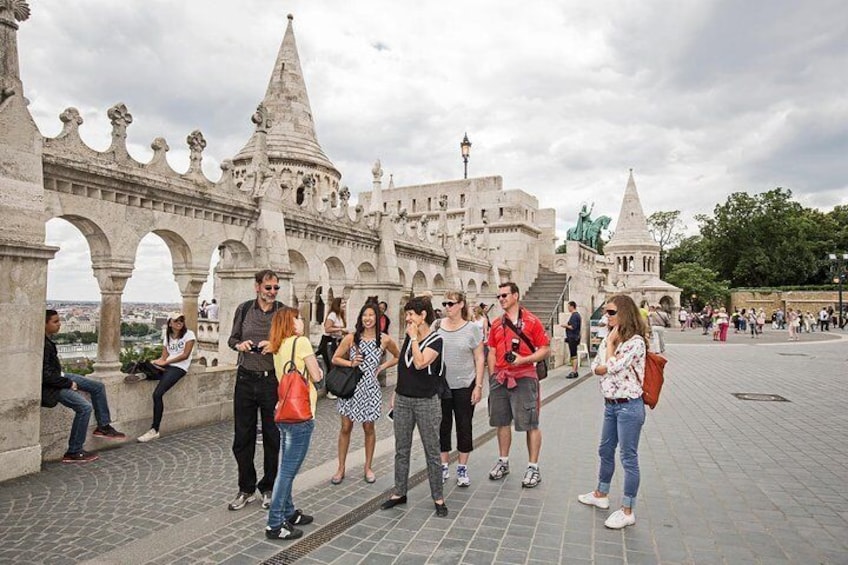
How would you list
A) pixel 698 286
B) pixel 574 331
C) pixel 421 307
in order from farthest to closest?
pixel 698 286, pixel 574 331, pixel 421 307

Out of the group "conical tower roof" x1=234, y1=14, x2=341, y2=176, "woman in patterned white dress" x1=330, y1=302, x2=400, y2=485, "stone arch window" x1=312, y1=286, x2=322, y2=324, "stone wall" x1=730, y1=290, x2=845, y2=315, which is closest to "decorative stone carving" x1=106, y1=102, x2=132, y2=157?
"woman in patterned white dress" x1=330, y1=302, x2=400, y2=485

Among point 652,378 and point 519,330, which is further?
point 519,330

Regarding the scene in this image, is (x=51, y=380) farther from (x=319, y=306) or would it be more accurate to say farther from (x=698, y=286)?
(x=698, y=286)

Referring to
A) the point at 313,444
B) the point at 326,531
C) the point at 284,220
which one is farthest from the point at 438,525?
the point at 284,220

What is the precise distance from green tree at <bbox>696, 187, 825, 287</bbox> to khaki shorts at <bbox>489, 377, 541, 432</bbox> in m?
70.6

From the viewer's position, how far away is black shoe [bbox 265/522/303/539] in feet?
13.3

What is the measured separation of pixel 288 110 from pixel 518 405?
19823 millimetres

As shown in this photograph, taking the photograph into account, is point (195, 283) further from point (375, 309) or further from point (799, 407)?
point (799, 407)

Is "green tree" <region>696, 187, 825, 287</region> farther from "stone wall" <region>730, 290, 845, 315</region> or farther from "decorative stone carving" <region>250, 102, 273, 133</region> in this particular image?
"decorative stone carving" <region>250, 102, 273, 133</region>

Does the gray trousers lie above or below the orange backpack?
below

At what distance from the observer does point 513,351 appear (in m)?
5.35

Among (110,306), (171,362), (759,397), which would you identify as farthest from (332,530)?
(759,397)

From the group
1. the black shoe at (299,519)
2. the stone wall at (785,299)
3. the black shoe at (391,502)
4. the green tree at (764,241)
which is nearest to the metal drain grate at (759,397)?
the black shoe at (391,502)

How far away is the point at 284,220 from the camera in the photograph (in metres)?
10.6
